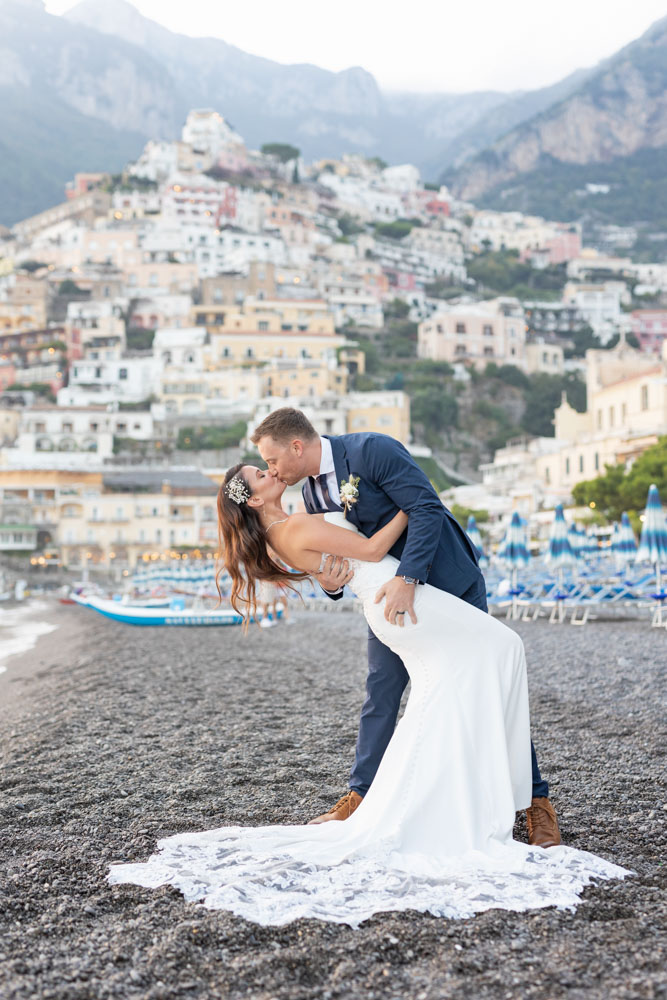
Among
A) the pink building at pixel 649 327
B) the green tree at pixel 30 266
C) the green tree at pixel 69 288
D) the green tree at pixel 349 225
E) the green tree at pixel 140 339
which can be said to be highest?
the green tree at pixel 349 225

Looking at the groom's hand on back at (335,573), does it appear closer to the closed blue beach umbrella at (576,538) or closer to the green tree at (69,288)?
the closed blue beach umbrella at (576,538)

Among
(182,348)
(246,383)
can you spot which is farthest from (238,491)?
(182,348)

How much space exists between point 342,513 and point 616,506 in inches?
1102

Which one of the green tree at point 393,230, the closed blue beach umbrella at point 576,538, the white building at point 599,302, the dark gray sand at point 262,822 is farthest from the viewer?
the green tree at point 393,230

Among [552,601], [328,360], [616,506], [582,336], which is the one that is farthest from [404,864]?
[582,336]

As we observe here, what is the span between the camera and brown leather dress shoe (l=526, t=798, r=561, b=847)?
354cm

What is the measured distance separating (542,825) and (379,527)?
4.11 feet

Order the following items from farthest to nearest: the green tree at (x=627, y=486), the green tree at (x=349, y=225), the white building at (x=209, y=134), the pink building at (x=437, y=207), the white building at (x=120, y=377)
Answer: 1. the pink building at (x=437, y=207)
2. the white building at (x=209, y=134)
3. the green tree at (x=349, y=225)
4. the white building at (x=120, y=377)
5. the green tree at (x=627, y=486)

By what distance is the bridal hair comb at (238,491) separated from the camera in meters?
3.77

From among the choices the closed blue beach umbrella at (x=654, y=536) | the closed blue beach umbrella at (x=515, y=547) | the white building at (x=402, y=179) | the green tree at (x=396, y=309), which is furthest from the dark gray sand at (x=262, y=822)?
the white building at (x=402, y=179)

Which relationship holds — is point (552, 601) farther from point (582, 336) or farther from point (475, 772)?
point (582, 336)

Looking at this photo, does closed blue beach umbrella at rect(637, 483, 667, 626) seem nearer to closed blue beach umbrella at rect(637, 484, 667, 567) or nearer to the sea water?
closed blue beach umbrella at rect(637, 484, 667, 567)

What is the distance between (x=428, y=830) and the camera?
11.4 ft

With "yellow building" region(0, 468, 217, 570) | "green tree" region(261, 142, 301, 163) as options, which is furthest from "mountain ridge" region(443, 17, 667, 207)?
"yellow building" region(0, 468, 217, 570)
